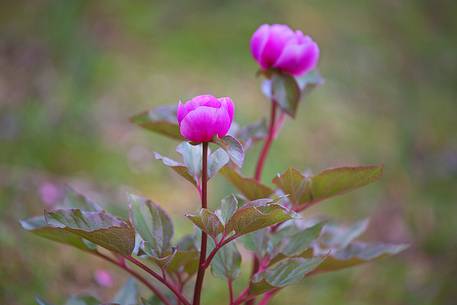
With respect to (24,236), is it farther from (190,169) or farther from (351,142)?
(351,142)

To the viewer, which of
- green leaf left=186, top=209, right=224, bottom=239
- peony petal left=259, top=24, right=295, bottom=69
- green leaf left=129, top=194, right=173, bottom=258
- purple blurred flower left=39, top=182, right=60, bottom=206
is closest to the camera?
green leaf left=186, top=209, right=224, bottom=239

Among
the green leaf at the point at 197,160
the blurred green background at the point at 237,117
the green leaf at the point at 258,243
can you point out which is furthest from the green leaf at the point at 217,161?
the blurred green background at the point at 237,117

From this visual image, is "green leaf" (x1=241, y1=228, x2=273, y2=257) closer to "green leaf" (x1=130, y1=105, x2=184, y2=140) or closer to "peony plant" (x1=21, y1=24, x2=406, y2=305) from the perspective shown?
"peony plant" (x1=21, y1=24, x2=406, y2=305)

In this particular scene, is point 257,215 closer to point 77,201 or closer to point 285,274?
point 285,274

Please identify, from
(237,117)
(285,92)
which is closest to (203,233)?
(285,92)

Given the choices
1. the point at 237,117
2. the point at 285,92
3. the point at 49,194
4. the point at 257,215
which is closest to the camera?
the point at 257,215

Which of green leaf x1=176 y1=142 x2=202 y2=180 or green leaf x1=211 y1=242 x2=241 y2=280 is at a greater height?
green leaf x1=176 y1=142 x2=202 y2=180

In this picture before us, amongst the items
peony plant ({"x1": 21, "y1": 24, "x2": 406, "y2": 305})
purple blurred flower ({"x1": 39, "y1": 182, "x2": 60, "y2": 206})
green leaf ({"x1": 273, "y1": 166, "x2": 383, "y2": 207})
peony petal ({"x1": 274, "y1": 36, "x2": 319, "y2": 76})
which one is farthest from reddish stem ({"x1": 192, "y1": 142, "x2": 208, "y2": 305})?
purple blurred flower ({"x1": 39, "y1": 182, "x2": 60, "y2": 206})
